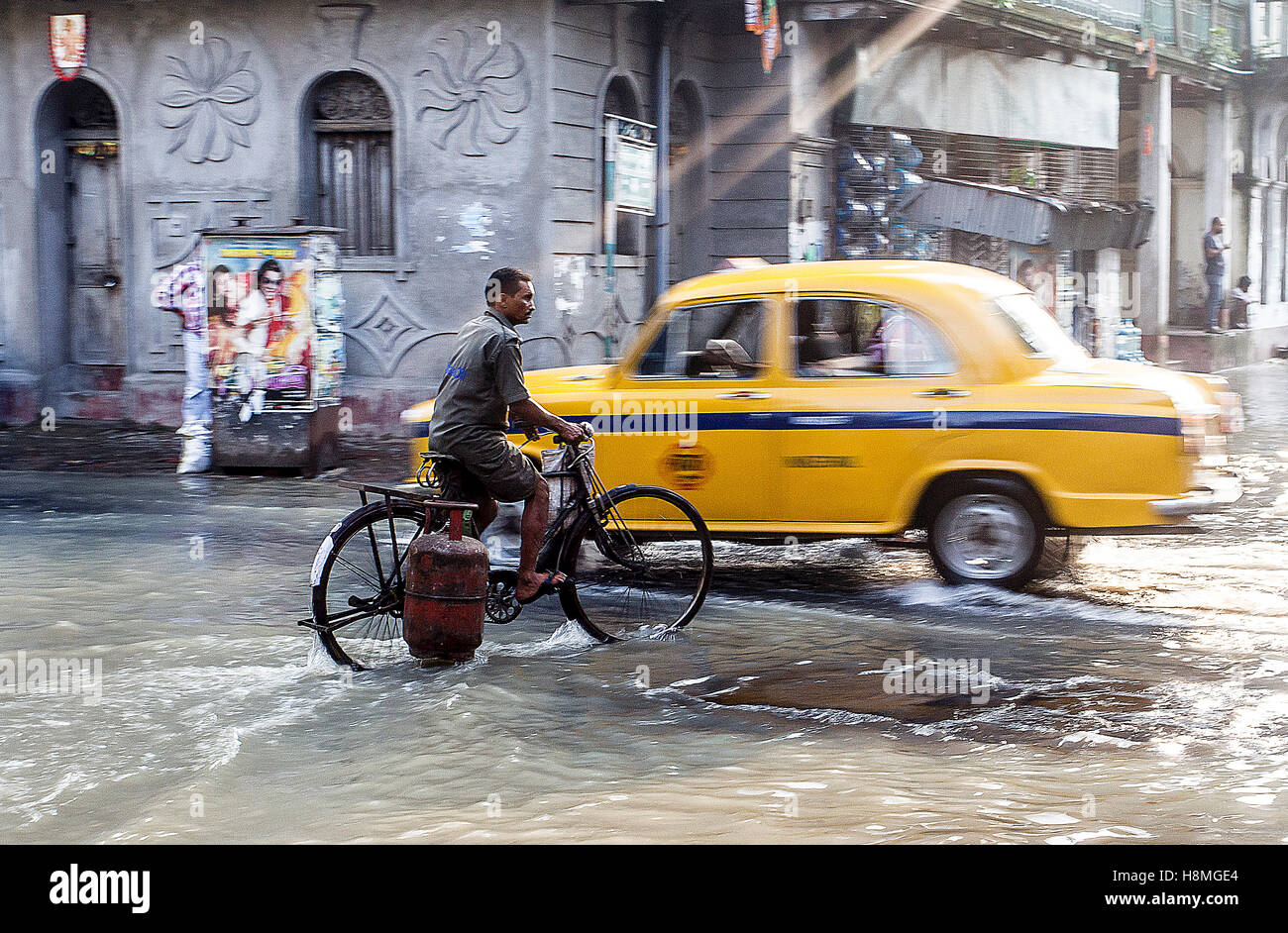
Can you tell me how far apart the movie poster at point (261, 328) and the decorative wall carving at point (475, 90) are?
3048 millimetres

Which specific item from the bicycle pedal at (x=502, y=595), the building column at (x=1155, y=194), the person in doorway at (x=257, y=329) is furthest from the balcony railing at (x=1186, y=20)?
the bicycle pedal at (x=502, y=595)

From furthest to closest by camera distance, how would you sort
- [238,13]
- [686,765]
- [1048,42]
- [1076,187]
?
[1076,187] < [1048,42] < [238,13] < [686,765]

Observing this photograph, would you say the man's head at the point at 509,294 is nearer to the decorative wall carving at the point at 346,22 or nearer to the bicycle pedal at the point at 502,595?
the bicycle pedal at the point at 502,595

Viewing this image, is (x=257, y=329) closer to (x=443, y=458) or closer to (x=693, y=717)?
(x=443, y=458)

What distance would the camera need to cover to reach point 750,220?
1825 cm

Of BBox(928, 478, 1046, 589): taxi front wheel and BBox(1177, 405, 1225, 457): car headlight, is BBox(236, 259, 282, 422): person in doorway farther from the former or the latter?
BBox(1177, 405, 1225, 457): car headlight

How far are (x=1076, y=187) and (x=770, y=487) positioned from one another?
1892 cm

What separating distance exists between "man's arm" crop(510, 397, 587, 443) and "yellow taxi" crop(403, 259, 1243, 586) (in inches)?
58.8

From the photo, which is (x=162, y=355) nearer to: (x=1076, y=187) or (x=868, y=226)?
(x=868, y=226)

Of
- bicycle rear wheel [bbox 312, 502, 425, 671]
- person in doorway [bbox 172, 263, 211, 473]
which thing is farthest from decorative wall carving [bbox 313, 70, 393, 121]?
bicycle rear wheel [bbox 312, 502, 425, 671]

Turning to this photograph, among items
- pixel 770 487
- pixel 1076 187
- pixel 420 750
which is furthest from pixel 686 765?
pixel 1076 187

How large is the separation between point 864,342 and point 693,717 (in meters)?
3.07
